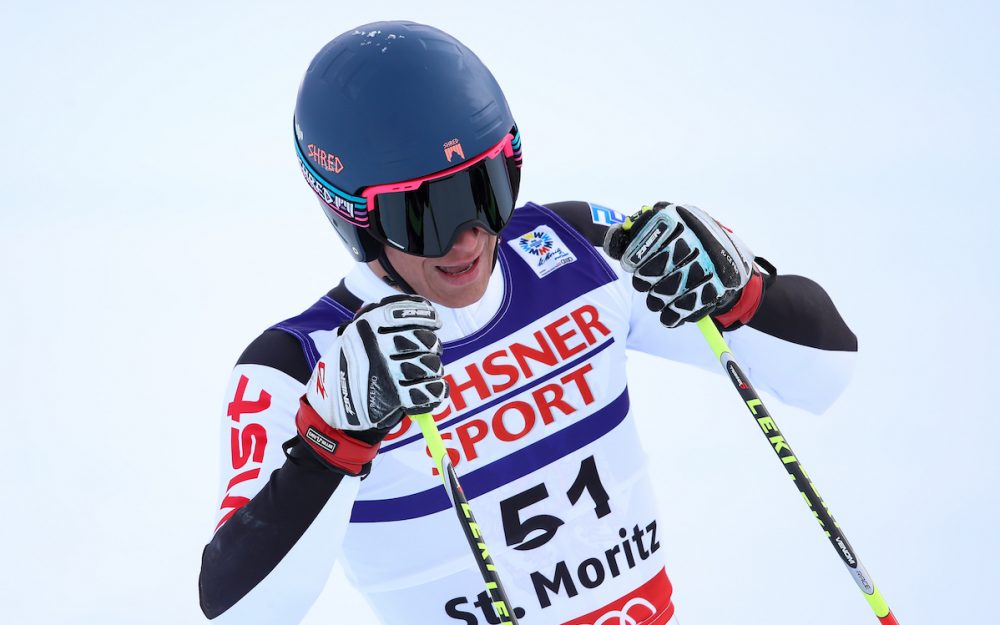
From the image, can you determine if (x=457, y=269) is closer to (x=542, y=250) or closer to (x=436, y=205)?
(x=436, y=205)

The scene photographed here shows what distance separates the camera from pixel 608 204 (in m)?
6.21

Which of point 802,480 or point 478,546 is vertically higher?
point 478,546

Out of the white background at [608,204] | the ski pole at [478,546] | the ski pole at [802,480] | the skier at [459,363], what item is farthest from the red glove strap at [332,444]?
the white background at [608,204]

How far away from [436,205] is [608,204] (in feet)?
13.8

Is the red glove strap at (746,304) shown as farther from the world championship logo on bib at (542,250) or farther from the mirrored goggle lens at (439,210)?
the mirrored goggle lens at (439,210)

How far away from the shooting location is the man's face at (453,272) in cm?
219

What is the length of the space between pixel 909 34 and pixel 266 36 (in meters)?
4.17

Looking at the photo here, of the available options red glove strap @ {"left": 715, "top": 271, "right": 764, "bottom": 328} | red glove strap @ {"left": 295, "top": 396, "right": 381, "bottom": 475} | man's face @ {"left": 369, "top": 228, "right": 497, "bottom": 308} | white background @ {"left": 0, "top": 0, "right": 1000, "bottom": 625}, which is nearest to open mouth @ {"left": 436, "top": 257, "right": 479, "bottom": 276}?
man's face @ {"left": 369, "top": 228, "right": 497, "bottom": 308}

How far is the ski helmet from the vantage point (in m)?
2.08

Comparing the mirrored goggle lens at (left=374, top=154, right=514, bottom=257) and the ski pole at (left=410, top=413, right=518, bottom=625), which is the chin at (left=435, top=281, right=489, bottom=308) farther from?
the ski pole at (left=410, top=413, right=518, bottom=625)

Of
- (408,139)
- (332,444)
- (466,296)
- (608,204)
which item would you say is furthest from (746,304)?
(608,204)

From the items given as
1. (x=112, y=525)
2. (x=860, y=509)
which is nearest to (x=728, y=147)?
(x=860, y=509)

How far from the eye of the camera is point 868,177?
639 cm

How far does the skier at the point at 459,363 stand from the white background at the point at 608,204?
154cm
